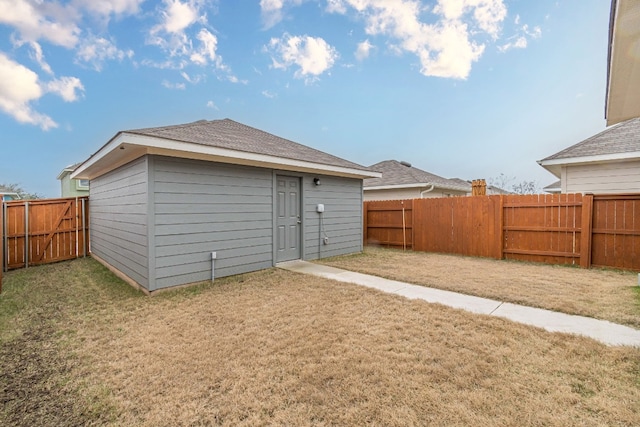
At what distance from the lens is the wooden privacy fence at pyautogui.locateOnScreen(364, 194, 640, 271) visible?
20.4 feet

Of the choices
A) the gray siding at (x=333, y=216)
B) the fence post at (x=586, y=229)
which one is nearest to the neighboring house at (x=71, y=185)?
the gray siding at (x=333, y=216)

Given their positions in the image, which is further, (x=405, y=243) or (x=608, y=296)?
(x=405, y=243)

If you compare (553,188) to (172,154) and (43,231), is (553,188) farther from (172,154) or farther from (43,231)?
(43,231)

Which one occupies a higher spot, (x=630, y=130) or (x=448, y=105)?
(x=448, y=105)

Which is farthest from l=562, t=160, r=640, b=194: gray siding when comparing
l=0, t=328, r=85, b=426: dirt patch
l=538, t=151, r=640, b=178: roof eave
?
l=0, t=328, r=85, b=426: dirt patch

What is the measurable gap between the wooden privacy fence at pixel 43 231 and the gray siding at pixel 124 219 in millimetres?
1058

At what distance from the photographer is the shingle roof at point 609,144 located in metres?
7.05

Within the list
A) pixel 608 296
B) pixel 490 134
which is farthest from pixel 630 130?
pixel 490 134

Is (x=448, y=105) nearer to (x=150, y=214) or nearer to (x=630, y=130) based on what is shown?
(x=630, y=130)

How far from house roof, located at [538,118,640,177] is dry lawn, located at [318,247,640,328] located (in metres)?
2.99

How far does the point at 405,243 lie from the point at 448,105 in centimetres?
847

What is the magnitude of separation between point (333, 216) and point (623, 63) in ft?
19.5

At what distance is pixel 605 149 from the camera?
727 centimetres

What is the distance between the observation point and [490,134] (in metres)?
16.1
